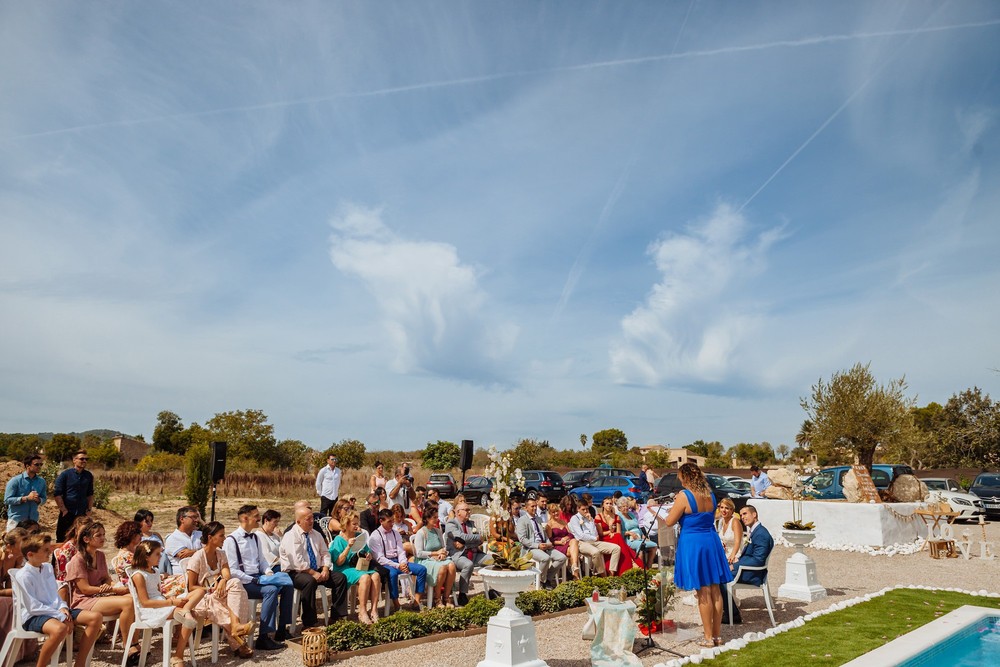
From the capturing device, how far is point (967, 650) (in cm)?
684

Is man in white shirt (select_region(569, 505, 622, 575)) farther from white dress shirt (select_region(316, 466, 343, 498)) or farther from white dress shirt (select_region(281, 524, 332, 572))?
white dress shirt (select_region(316, 466, 343, 498))

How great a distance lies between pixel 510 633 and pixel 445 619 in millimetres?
1933

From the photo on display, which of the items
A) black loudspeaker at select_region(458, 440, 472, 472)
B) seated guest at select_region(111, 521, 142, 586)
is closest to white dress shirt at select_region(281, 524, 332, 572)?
seated guest at select_region(111, 521, 142, 586)

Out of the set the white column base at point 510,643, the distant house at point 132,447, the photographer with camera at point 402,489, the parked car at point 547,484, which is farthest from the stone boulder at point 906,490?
the distant house at point 132,447

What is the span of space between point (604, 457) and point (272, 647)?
5407cm

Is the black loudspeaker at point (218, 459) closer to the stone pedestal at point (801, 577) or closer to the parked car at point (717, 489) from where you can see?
the stone pedestal at point (801, 577)

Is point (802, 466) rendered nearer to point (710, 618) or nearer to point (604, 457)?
point (710, 618)

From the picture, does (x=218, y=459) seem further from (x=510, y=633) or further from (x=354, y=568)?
(x=510, y=633)

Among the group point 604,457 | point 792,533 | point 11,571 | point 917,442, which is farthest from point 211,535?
point 604,457

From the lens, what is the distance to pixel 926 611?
27.4ft

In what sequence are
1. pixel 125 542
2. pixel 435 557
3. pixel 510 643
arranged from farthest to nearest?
pixel 435 557 < pixel 125 542 < pixel 510 643

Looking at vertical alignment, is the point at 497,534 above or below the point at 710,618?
above

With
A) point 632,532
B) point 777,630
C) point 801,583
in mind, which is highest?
point 632,532

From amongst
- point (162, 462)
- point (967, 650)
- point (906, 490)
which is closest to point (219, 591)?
point (967, 650)
